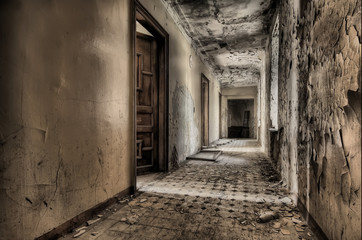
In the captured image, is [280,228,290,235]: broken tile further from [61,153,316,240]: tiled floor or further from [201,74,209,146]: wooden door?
[201,74,209,146]: wooden door

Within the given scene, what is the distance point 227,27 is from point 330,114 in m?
3.95

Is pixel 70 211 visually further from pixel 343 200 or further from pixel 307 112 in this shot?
pixel 307 112

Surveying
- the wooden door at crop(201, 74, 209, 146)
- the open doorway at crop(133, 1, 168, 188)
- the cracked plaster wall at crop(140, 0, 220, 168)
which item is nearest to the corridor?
the open doorway at crop(133, 1, 168, 188)

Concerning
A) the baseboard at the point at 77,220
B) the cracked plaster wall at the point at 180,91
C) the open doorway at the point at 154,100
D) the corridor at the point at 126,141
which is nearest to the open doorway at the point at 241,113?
the cracked plaster wall at the point at 180,91

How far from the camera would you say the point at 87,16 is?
1.82 meters

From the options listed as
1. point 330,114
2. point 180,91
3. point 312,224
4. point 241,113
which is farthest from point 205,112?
point 241,113

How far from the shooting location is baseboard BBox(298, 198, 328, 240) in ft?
4.84

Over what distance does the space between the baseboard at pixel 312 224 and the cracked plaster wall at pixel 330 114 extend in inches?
1.4

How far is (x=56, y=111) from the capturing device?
1521mm

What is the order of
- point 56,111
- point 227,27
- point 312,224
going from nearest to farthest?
point 56,111 → point 312,224 → point 227,27

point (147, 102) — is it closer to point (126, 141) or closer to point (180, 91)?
point (180, 91)

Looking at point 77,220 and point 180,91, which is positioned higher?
point 180,91

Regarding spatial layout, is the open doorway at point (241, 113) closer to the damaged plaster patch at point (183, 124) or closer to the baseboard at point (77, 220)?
the damaged plaster patch at point (183, 124)

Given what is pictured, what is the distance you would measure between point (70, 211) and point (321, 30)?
248 centimetres
